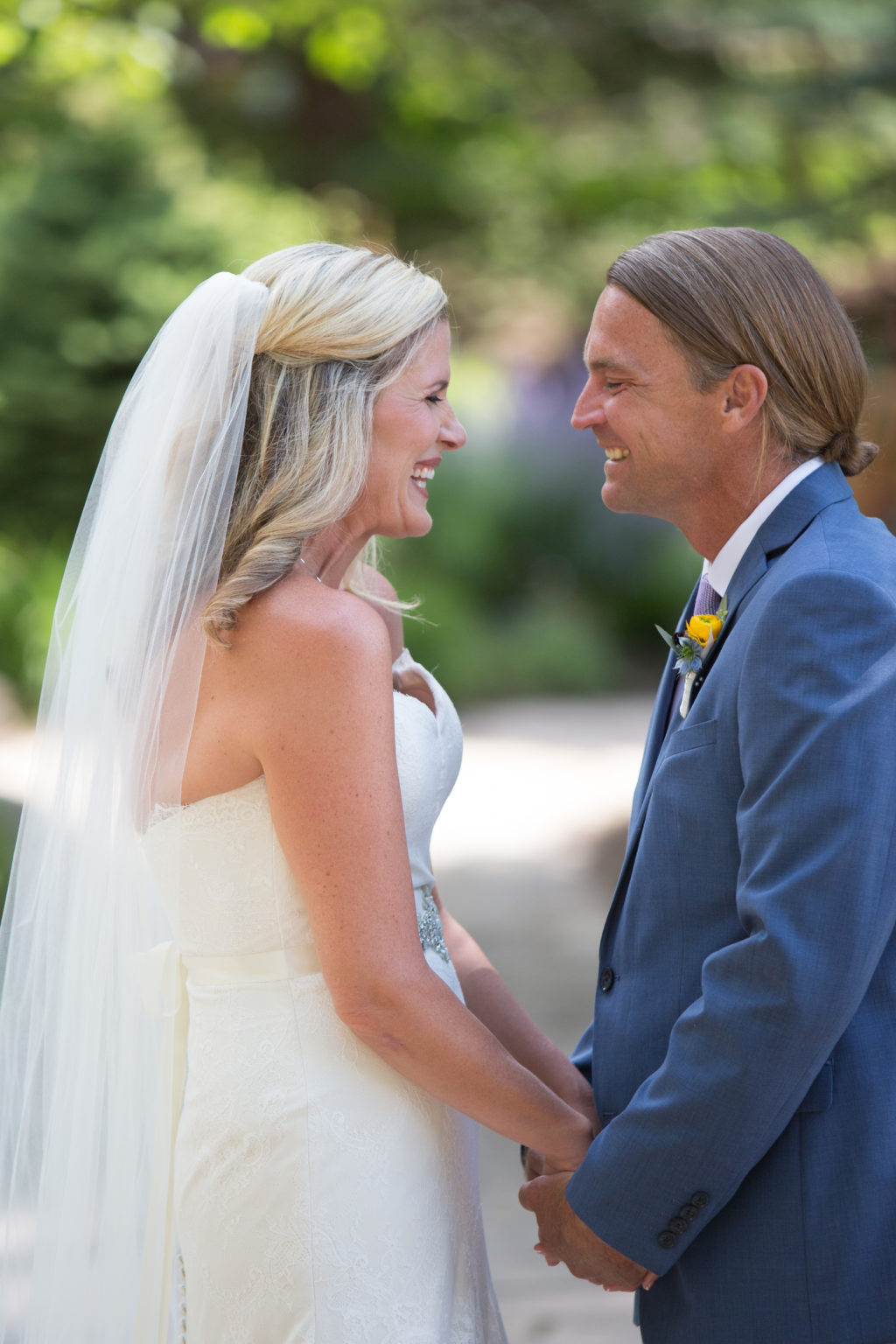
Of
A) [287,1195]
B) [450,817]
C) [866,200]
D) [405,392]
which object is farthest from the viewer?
[450,817]

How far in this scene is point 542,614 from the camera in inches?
556

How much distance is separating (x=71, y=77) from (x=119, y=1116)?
521cm

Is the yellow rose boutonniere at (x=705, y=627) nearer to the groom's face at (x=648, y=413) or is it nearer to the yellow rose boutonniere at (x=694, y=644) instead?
the yellow rose boutonniere at (x=694, y=644)

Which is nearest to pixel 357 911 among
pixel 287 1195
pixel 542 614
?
pixel 287 1195

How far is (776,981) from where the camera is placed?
1856 millimetres

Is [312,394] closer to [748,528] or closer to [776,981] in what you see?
[748,528]

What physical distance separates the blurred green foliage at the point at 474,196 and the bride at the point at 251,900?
594 centimetres

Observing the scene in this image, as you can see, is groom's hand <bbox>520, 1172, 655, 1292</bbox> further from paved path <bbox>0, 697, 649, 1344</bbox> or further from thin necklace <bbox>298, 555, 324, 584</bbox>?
paved path <bbox>0, 697, 649, 1344</bbox>

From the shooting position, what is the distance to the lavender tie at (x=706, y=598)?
7.71 ft

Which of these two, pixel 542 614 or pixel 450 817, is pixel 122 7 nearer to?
pixel 450 817

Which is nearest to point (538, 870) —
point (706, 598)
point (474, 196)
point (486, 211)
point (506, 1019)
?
point (506, 1019)

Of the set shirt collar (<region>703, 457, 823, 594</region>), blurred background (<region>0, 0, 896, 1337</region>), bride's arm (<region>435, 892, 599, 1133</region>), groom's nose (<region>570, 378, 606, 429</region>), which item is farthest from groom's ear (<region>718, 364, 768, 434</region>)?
blurred background (<region>0, 0, 896, 1337</region>)

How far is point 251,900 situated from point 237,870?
0.18 feet

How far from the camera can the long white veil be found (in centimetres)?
226
